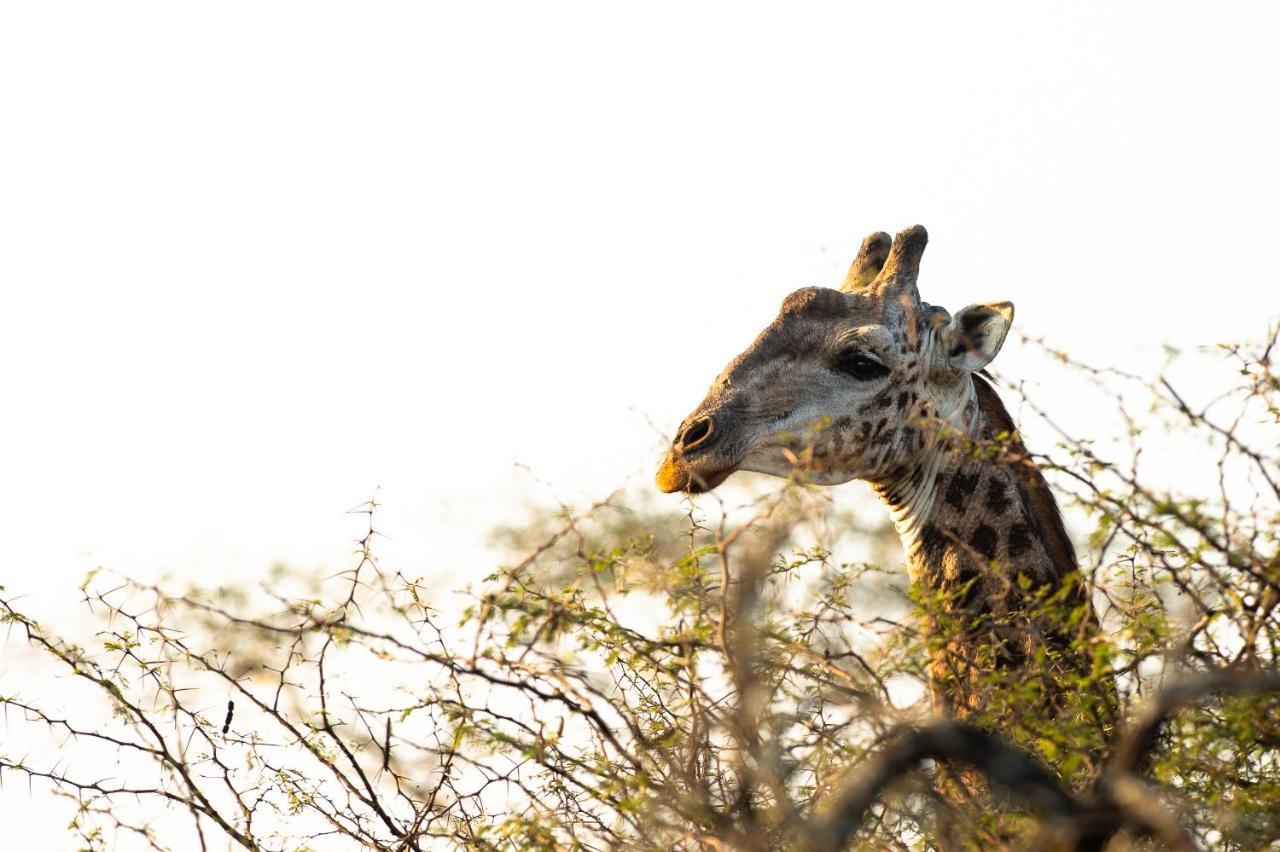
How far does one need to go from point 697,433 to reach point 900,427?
0.76 metres

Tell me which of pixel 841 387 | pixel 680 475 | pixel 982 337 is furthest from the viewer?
pixel 982 337

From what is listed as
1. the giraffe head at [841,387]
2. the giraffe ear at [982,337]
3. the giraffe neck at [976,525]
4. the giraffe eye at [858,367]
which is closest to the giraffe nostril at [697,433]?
the giraffe head at [841,387]

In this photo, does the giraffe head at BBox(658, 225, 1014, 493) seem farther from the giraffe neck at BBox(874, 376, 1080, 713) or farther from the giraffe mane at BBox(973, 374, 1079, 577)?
the giraffe mane at BBox(973, 374, 1079, 577)

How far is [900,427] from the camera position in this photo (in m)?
5.93

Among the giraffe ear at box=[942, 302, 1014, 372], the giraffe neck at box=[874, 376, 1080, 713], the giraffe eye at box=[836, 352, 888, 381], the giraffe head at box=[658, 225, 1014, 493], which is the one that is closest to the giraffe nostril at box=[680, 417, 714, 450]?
the giraffe head at box=[658, 225, 1014, 493]

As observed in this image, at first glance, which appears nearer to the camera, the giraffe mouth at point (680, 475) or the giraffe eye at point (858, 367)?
the giraffe mouth at point (680, 475)

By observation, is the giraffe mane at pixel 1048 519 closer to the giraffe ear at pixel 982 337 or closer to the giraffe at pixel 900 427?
the giraffe at pixel 900 427

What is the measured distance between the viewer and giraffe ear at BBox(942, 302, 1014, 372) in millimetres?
6039

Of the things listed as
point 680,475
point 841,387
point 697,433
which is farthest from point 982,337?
point 680,475

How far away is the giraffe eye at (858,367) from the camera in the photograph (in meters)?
5.97

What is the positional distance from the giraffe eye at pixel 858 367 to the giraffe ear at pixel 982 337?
0.89ft

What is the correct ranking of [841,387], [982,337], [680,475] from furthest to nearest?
[982,337] < [841,387] < [680,475]

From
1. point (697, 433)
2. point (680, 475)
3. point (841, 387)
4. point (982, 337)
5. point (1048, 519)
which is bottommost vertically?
point (1048, 519)

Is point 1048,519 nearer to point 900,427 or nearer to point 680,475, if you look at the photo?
point 900,427
